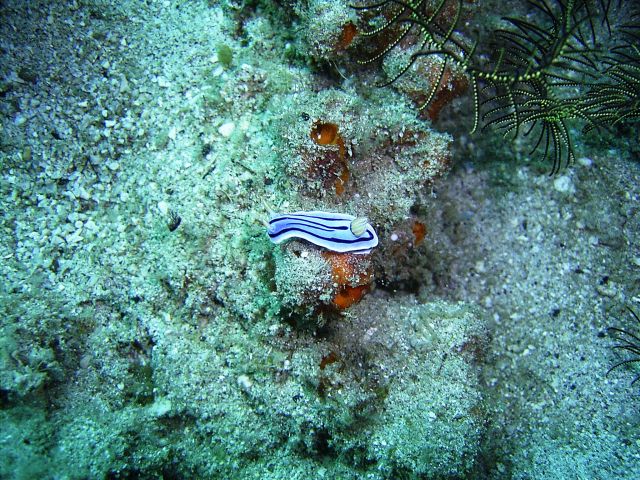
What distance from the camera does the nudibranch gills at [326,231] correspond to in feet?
10.6

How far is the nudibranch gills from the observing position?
324cm

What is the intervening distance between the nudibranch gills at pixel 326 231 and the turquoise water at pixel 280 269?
12cm

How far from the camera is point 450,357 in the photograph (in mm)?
3691

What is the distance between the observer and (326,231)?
3.26 m

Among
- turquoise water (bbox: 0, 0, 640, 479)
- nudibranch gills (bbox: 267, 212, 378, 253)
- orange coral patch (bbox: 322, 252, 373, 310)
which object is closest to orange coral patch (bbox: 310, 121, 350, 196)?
turquoise water (bbox: 0, 0, 640, 479)

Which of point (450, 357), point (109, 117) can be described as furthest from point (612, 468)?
point (109, 117)

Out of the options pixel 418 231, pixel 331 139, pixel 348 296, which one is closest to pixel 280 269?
pixel 348 296

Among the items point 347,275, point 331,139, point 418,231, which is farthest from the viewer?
point 418,231

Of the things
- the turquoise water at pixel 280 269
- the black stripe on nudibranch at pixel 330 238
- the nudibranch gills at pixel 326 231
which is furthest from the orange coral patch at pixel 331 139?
the black stripe on nudibranch at pixel 330 238

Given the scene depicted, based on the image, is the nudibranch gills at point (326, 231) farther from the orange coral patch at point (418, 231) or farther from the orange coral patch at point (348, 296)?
the orange coral patch at point (418, 231)

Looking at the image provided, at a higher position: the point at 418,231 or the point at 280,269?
the point at 418,231

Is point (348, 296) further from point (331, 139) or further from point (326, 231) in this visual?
point (331, 139)

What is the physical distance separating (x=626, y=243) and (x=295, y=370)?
3842 mm

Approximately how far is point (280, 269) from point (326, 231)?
0.53 meters
